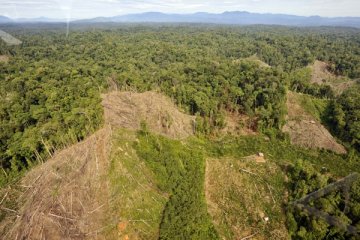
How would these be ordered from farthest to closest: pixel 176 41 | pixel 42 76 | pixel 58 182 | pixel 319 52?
pixel 176 41 < pixel 319 52 < pixel 42 76 < pixel 58 182

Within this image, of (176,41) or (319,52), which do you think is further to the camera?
(176,41)

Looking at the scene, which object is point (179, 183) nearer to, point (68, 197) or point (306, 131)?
point (68, 197)

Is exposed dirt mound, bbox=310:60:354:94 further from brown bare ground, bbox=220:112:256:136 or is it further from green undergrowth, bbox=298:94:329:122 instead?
brown bare ground, bbox=220:112:256:136

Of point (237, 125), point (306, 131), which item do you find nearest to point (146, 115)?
point (237, 125)

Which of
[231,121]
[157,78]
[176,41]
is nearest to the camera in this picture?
[231,121]

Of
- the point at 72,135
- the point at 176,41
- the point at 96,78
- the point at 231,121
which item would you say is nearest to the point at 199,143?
the point at 231,121

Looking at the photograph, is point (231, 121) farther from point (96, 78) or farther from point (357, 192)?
point (96, 78)

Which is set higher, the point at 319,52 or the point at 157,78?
the point at 319,52
